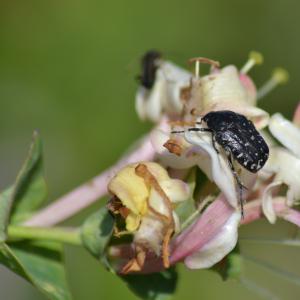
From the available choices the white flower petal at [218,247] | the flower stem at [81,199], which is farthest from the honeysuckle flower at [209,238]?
the flower stem at [81,199]

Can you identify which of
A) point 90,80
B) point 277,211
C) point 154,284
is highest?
point 277,211

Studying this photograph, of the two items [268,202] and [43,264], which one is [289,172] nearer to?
[268,202]

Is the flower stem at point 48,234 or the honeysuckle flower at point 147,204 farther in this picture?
the flower stem at point 48,234

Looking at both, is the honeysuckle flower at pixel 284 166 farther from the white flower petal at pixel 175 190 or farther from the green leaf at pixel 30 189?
the green leaf at pixel 30 189

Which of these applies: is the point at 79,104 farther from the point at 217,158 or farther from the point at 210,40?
the point at 217,158

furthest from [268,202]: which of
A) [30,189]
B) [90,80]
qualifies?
[90,80]

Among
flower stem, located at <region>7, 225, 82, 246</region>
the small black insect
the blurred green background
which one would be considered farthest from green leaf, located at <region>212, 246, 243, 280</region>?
the blurred green background
